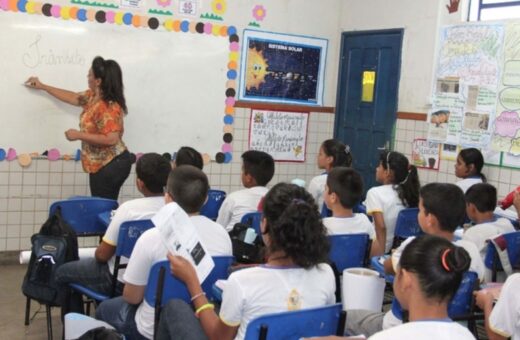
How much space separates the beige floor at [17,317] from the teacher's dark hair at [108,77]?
153 cm

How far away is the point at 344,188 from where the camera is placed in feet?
10.8

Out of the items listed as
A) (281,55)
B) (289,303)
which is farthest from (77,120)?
(289,303)

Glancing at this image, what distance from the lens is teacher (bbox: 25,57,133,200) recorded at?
461cm

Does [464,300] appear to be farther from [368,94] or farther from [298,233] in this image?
[368,94]

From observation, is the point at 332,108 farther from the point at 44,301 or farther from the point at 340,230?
the point at 44,301

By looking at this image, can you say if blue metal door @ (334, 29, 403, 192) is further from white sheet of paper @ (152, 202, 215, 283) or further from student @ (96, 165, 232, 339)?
white sheet of paper @ (152, 202, 215, 283)

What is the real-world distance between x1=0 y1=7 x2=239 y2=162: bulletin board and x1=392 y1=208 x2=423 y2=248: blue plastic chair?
8.29ft

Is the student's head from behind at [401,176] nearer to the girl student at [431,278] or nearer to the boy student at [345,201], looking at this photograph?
the boy student at [345,201]

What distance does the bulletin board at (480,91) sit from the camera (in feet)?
16.0

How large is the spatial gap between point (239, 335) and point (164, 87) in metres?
3.88

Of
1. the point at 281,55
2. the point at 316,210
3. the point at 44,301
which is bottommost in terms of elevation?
the point at 44,301

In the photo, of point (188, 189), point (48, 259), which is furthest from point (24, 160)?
point (188, 189)

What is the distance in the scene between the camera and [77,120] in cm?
515

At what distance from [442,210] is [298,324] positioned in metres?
1.19
